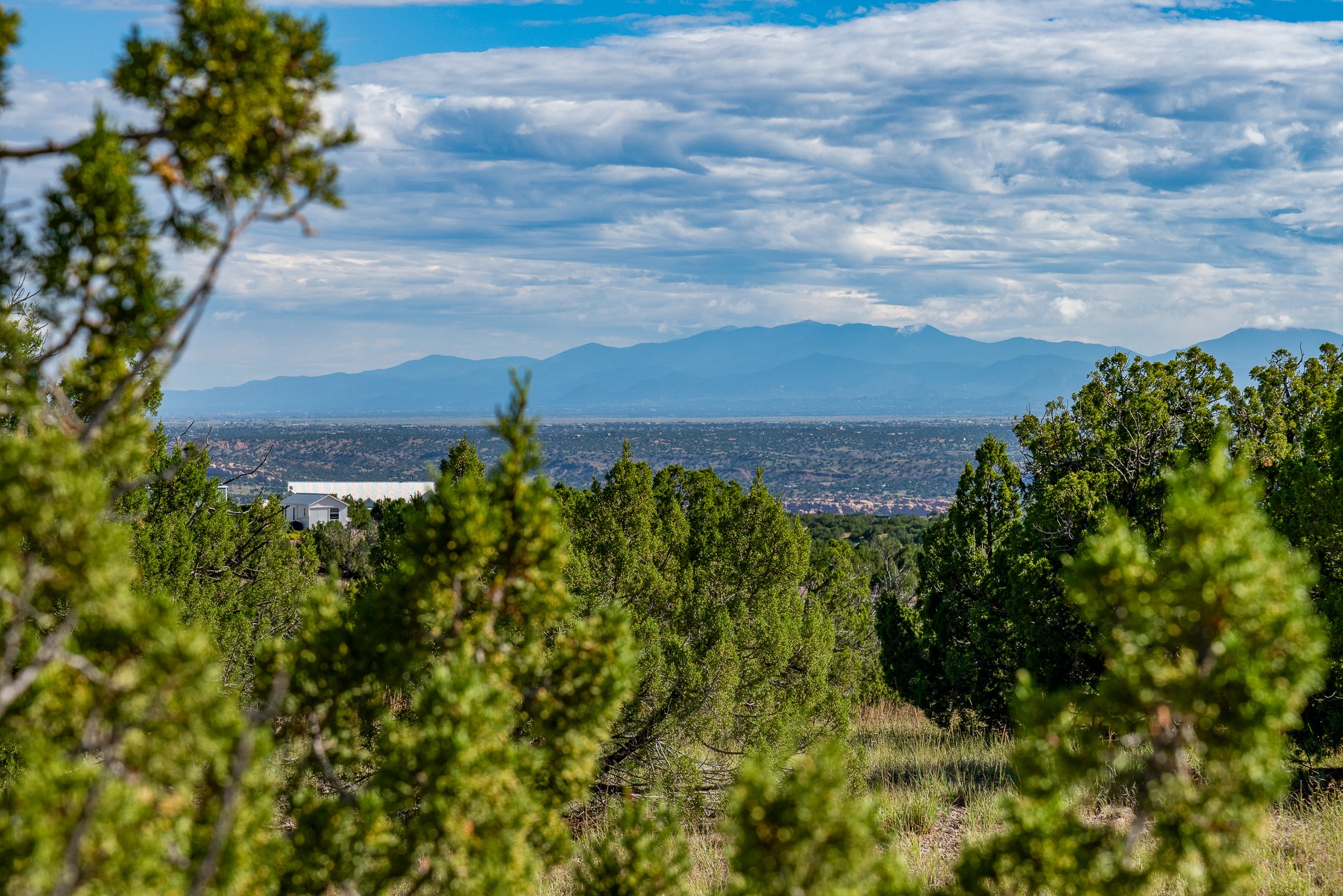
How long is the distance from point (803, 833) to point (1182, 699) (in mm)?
1160

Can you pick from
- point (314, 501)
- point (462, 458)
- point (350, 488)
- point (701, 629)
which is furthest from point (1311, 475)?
point (350, 488)

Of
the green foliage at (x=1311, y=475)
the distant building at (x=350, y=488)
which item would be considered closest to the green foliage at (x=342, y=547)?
the green foliage at (x=1311, y=475)

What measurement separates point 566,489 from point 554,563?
32.3ft

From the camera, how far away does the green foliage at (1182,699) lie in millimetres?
2750

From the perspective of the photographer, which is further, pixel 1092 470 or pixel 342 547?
pixel 342 547

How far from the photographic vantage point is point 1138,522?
1159cm

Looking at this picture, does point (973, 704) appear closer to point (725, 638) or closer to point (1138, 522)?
point (1138, 522)

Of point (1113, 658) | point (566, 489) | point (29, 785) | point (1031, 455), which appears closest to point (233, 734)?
point (29, 785)

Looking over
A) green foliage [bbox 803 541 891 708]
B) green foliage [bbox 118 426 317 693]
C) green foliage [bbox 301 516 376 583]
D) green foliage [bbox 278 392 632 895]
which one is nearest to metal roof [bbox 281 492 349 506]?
green foliage [bbox 301 516 376 583]

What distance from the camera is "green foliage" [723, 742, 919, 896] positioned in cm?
283

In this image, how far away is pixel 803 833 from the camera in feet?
9.35

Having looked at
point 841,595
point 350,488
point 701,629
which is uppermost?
point 701,629

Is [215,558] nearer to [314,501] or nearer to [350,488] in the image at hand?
[314,501]

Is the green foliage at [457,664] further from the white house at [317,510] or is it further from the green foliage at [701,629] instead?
the white house at [317,510]
